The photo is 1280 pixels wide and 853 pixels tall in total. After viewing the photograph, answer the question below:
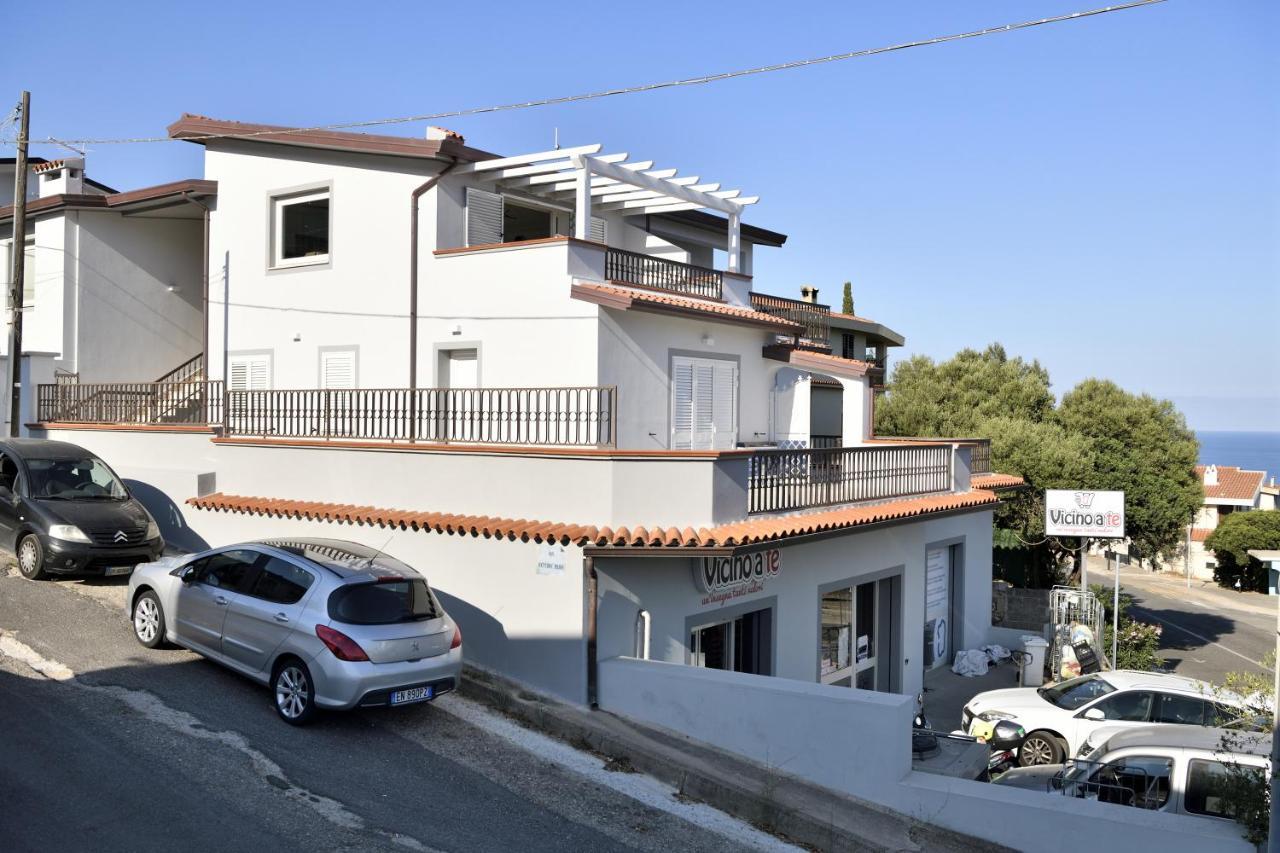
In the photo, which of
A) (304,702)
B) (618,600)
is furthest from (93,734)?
(618,600)

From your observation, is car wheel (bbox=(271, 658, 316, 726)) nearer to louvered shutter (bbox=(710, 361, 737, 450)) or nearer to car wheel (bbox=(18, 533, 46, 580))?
car wheel (bbox=(18, 533, 46, 580))

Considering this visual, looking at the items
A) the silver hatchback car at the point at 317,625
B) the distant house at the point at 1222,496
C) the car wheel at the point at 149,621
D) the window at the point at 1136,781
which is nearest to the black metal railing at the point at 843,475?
the silver hatchback car at the point at 317,625

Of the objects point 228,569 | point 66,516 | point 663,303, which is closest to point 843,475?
point 663,303

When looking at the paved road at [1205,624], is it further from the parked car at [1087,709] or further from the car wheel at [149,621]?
the car wheel at [149,621]

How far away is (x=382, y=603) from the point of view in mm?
9766

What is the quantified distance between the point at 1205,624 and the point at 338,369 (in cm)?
3480

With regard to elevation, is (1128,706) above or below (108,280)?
below

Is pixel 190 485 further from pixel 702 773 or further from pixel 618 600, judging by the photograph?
pixel 702 773

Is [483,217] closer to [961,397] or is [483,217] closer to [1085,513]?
[1085,513]

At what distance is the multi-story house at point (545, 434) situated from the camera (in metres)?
11.9

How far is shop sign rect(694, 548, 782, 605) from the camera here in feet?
41.1

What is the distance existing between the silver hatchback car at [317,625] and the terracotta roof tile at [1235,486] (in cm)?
7702

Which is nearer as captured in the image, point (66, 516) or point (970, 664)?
point (66, 516)

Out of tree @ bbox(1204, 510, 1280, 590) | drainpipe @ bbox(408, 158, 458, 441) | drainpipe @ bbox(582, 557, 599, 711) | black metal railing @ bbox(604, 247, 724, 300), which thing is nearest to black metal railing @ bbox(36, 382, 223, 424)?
drainpipe @ bbox(408, 158, 458, 441)
